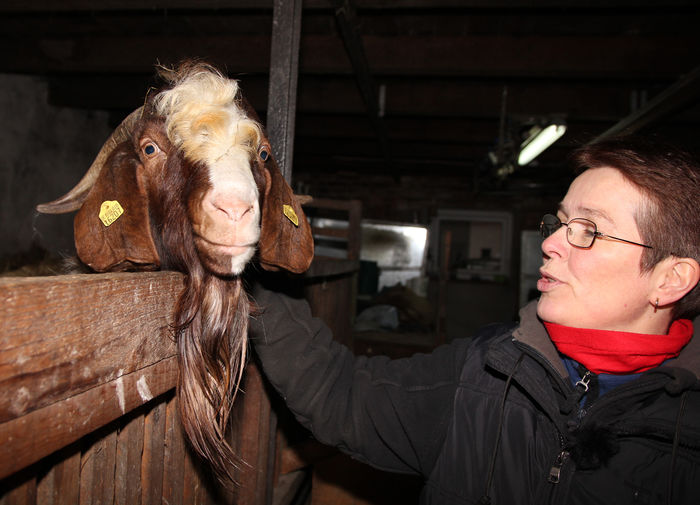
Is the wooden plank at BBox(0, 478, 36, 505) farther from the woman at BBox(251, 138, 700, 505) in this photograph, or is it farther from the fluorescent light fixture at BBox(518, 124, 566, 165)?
the fluorescent light fixture at BBox(518, 124, 566, 165)

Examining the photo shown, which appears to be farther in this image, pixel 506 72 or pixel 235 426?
pixel 506 72

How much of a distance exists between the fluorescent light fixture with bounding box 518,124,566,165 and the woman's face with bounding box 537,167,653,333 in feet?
13.0

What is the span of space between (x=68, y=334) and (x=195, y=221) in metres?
0.50

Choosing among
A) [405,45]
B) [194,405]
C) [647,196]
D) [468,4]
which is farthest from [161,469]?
[405,45]

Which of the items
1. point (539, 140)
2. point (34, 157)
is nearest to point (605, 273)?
point (539, 140)

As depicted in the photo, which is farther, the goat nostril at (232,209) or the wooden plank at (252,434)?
the wooden plank at (252,434)

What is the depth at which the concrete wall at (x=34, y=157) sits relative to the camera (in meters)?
5.41

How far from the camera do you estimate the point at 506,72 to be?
4.23 meters

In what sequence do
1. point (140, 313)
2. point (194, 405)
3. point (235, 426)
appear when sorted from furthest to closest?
point (235, 426)
point (194, 405)
point (140, 313)

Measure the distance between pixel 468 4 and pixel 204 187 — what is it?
3.00 meters

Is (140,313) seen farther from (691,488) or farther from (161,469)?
(691,488)

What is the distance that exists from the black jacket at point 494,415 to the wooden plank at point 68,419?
0.47 meters

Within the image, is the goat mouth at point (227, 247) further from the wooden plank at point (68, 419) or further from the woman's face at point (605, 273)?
the woman's face at point (605, 273)

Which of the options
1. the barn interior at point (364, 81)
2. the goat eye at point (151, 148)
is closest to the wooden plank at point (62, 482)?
the barn interior at point (364, 81)
